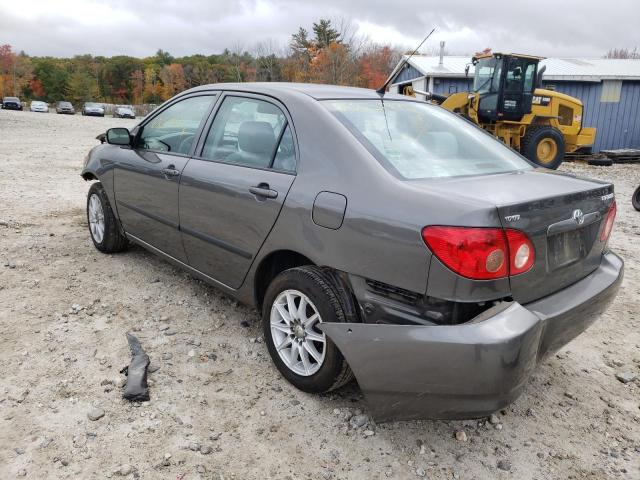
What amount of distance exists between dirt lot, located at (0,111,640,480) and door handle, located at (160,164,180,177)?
3.22 feet

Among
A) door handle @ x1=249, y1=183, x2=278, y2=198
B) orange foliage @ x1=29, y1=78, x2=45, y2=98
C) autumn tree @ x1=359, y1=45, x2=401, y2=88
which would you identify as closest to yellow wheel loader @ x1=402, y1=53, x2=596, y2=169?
door handle @ x1=249, y1=183, x2=278, y2=198

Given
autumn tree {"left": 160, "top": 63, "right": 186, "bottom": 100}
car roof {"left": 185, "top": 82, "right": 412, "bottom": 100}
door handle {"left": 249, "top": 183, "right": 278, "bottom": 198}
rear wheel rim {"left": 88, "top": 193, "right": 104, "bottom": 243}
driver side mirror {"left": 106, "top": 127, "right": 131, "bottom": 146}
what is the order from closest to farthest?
door handle {"left": 249, "top": 183, "right": 278, "bottom": 198} < car roof {"left": 185, "top": 82, "right": 412, "bottom": 100} < driver side mirror {"left": 106, "top": 127, "right": 131, "bottom": 146} < rear wheel rim {"left": 88, "top": 193, "right": 104, "bottom": 243} < autumn tree {"left": 160, "top": 63, "right": 186, "bottom": 100}

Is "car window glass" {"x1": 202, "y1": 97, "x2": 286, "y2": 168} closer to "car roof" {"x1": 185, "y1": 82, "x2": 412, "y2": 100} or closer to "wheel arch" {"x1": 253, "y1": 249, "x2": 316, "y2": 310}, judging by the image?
"car roof" {"x1": 185, "y1": 82, "x2": 412, "y2": 100}

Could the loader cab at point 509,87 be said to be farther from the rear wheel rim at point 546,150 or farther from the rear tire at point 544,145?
the rear wheel rim at point 546,150

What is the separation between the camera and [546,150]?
13.8 metres

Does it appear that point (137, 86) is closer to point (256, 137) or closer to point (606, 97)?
point (606, 97)

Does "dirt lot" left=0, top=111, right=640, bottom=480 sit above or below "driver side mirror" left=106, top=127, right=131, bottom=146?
below

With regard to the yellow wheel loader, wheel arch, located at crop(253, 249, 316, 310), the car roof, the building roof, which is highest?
the building roof

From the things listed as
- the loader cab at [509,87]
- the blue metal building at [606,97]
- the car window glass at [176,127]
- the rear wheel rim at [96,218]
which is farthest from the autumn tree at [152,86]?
the car window glass at [176,127]

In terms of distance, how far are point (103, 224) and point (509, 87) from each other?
11.9 meters

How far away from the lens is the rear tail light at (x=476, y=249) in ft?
6.64

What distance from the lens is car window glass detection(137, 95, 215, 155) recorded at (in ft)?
11.9

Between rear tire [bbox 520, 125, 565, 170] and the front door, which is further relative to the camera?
rear tire [bbox 520, 125, 565, 170]

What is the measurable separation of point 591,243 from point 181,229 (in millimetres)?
2557
